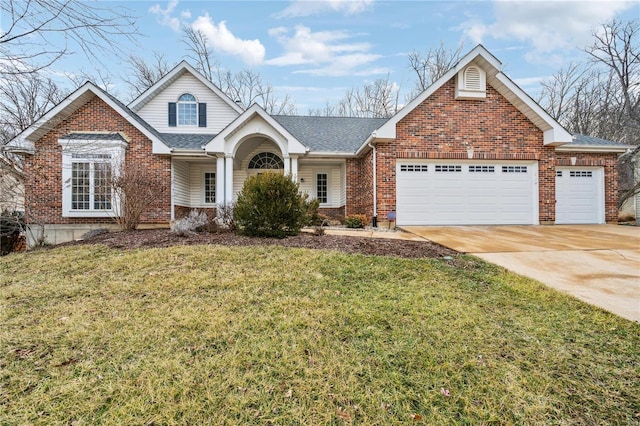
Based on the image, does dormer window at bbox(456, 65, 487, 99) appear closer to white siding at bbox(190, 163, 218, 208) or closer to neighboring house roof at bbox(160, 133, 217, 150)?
neighboring house roof at bbox(160, 133, 217, 150)

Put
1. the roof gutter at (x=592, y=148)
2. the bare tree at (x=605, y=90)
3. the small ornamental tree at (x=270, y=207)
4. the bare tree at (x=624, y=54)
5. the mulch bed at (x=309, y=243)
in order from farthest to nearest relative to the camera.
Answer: the bare tree at (x=605, y=90) < the bare tree at (x=624, y=54) < the roof gutter at (x=592, y=148) < the small ornamental tree at (x=270, y=207) < the mulch bed at (x=309, y=243)

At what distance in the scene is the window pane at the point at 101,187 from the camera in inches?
405

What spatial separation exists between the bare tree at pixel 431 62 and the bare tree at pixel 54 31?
85.9ft

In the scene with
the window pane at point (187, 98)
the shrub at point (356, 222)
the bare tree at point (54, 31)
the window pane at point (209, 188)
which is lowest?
the shrub at point (356, 222)

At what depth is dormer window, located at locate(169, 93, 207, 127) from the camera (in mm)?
13688

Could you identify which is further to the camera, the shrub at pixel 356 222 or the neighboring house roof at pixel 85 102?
the shrub at pixel 356 222

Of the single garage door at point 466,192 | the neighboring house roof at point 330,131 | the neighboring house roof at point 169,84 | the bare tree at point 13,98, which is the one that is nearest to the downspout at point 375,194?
the single garage door at point 466,192

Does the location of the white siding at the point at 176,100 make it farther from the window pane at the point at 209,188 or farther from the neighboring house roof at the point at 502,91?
the neighboring house roof at the point at 502,91

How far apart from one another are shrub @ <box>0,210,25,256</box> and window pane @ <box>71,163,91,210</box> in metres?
1.52

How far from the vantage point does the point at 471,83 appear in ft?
35.4

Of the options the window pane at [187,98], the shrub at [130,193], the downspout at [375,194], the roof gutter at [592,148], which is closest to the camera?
the shrub at [130,193]

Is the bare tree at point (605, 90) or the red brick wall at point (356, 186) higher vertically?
the bare tree at point (605, 90)

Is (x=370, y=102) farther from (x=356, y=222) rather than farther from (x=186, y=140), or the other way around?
(x=356, y=222)

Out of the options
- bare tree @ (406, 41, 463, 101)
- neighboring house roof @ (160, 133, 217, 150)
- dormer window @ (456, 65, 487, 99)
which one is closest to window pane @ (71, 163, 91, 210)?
neighboring house roof @ (160, 133, 217, 150)
